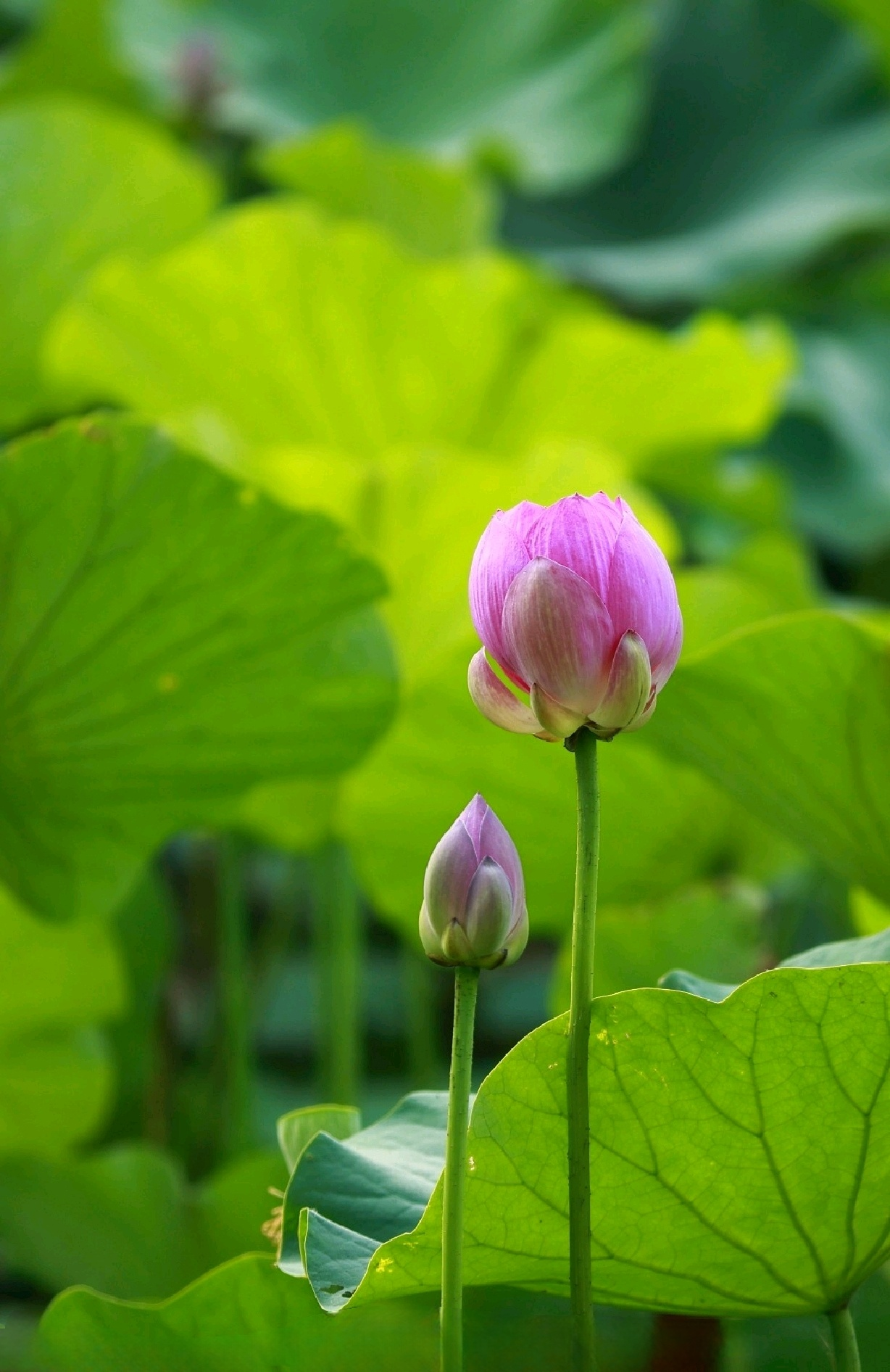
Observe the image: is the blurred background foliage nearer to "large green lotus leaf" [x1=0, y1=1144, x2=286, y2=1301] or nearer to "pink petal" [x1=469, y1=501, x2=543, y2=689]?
"large green lotus leaf" [x1=0, y1=1144, x2=286, y2=1301]

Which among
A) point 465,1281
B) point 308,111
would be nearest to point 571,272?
point 308,111

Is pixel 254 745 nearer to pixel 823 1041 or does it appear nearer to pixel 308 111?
pixel 823 1041

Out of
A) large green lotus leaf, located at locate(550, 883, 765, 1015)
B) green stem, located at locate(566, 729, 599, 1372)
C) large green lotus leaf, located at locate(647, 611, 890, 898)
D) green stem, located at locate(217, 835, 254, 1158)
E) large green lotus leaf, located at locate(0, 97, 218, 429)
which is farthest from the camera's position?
large green lotus leaf, located at locate(0, 97, 218, 429)

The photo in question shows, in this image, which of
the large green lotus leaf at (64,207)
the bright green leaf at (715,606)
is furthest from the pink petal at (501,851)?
the large green lotus leaf at (64,207)

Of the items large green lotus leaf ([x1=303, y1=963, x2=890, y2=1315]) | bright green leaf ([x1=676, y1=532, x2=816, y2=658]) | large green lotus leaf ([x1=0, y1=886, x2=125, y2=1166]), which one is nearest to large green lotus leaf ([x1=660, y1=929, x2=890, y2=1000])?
large green lotus leaf ([x1=303, y1=963, x2=890, y2=1315])

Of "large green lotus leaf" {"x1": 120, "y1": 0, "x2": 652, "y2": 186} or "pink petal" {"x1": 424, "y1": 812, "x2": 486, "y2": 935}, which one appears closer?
"pink petal" {"x1": 424, "y1": 812, "x2": 486, "y2": 935}

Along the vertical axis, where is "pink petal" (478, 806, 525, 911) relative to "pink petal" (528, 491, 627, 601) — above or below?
below

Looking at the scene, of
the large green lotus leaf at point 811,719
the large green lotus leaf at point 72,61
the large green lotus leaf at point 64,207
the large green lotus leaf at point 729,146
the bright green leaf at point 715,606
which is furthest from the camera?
the large green lotus leaf at point 729,146

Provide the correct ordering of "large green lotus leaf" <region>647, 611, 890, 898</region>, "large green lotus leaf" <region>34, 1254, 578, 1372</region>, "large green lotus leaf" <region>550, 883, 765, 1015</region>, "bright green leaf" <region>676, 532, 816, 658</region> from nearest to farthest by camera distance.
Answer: "large green lotus leaf" <region>34, 1254, 578, 1372</region>
"large green lotus leaf" <region>647, 611, 890, 898</region>
"large green lotus leaf" <region>550, 883, 765, 1015</region>
"bright green leaf" <region>676, 532, 816, 658</region>

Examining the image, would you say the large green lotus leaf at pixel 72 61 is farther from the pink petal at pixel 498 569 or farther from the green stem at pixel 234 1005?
the pink petal at pixel 498 569
